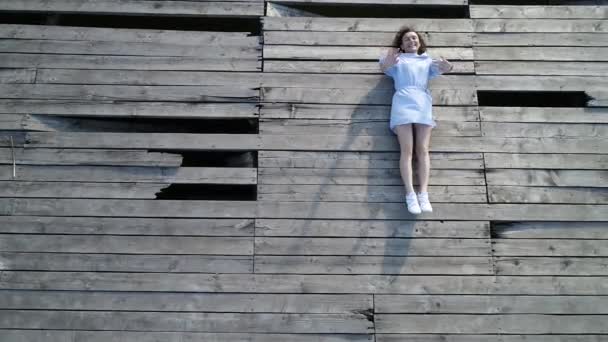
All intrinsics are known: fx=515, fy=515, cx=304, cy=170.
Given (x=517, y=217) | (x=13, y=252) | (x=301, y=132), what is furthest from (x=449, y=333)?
(x=13, y=252)

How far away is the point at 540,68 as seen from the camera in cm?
514

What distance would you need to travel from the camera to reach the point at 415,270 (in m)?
4.58

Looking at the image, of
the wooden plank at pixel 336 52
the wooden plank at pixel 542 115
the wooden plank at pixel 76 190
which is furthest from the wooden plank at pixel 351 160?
the wooden plank at pixel 76 190

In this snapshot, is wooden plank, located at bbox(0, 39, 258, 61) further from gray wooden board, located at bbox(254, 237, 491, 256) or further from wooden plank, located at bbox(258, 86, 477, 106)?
gray wooden board, located at bbox(254, 237, 491, 256)

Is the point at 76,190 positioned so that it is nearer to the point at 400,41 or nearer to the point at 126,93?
the point at 126,93

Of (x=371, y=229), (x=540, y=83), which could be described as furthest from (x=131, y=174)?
(x=540, y=83)

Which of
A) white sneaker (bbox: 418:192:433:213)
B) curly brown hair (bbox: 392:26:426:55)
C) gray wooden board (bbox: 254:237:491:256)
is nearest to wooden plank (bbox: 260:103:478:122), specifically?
curly brown hair (bbox: 392:26:426:55)

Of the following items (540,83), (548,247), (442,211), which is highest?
(540,83)

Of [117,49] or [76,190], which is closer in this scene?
[76,190]

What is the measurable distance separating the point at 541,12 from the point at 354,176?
Answer: 2642 millimetres

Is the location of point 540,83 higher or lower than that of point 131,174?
higher

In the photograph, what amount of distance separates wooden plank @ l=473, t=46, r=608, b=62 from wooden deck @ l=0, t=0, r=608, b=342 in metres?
0.01

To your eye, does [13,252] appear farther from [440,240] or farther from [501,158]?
[501,158]

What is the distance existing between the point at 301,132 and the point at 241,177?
0.72 metres
